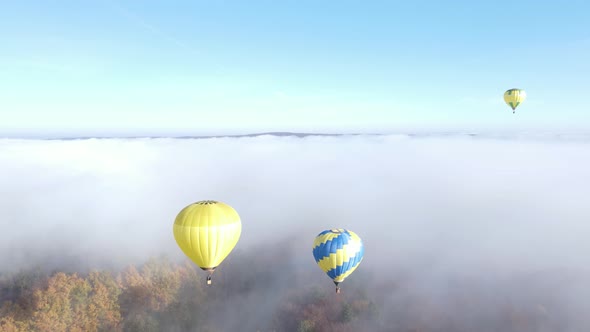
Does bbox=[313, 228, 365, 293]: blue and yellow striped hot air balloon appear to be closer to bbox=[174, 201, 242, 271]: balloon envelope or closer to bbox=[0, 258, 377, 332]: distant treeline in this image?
bbox=[174, 201, 242, 271]: balloon envelope

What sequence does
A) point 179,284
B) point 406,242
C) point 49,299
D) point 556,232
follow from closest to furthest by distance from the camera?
point 49,299, point 179,284, point 406,242, point 556,232

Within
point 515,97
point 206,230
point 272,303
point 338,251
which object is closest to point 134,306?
point 272,303

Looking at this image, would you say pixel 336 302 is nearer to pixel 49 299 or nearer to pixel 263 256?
pixel 263 256

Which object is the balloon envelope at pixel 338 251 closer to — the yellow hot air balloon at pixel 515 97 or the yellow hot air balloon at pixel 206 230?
the yellow hot air balloon at pixel 206 230

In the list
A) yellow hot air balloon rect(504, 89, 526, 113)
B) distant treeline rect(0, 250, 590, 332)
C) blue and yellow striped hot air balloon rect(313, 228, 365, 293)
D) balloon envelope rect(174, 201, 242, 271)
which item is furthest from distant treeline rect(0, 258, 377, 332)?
yellow hot air balloon rect(504, 89, 526, 113)

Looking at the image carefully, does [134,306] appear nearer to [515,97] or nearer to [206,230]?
[206,230]

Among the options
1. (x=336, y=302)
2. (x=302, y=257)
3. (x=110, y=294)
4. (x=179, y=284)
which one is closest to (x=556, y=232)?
(x=302, y=257)
